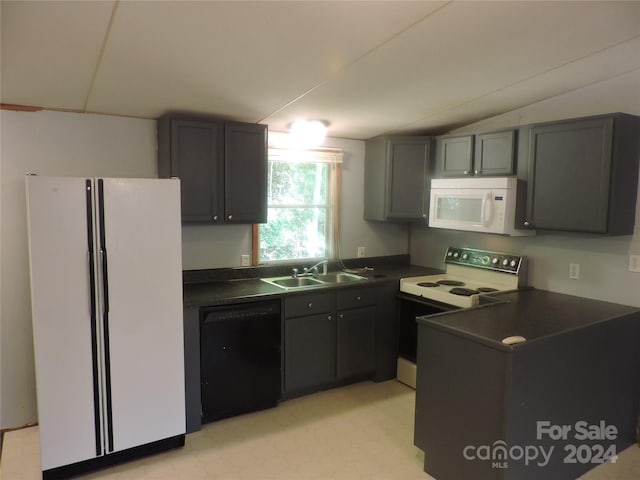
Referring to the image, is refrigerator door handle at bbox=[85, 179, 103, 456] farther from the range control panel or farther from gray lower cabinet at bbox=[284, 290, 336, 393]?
the range control panel

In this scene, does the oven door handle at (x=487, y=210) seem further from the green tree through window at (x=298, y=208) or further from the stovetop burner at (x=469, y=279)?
the green tree through window at (x=298, y=208)

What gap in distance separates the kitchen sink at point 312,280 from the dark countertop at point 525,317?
1.19 m

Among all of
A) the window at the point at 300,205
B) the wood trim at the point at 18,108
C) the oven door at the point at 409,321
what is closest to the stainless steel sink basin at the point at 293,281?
the window at the point at 300,205

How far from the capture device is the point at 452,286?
139 inches

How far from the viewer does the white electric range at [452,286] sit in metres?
3.32

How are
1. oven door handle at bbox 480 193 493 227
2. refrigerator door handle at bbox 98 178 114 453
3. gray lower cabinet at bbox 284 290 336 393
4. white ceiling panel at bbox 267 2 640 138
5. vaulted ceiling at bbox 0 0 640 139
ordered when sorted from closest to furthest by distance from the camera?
vaulted ceiling at bbox 0 0 640 139 → white ceiling panel at bbox 267 2 640 138 → refrigerator door handle at bbox 98 178 114 453 → oven door handle at bbox 480 193 493 227 → gray lower cabinet at bbox 284 290 336 393

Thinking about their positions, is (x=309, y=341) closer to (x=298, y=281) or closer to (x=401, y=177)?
(x=298, y=281)

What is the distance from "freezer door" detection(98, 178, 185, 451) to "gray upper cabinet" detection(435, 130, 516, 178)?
Result: 87.1 inches

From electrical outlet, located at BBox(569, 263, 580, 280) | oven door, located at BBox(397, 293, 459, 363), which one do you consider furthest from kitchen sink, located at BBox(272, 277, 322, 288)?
electrical outlet, located at BBox(569, 263, 580, 280)

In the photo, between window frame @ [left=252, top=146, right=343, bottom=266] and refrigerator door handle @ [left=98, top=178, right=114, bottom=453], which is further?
window frame @ [left=252, top=146, right=343, bottom=266]

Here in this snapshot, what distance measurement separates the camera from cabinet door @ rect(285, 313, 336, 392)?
3.27 meters

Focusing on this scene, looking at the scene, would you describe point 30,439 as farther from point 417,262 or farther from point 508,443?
point 417,262

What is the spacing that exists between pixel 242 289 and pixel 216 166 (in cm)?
90

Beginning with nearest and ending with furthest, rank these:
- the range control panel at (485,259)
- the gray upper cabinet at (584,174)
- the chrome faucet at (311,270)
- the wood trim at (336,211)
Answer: the gray upper cabinet at (584,174) < the range control panel at (485,259) < the chrome faucet at (311,270) < the wood trim at (336,211)
